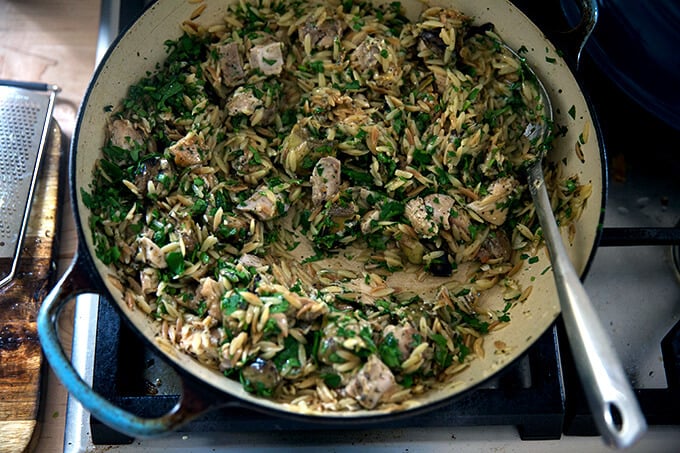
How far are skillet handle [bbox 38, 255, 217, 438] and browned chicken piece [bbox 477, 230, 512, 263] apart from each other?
88cm

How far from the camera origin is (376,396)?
5.36 ft

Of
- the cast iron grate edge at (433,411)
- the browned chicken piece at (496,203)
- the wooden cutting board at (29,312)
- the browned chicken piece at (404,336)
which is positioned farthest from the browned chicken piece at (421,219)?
the wooden cutting board at (29,312)

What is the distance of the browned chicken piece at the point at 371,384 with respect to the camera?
164 cm

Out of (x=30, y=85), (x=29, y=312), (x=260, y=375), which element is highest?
(x=30, y=85)

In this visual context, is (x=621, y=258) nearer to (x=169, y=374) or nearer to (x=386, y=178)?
(x=386, y=178)

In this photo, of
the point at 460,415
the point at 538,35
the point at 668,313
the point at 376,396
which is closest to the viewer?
the point at 376,396

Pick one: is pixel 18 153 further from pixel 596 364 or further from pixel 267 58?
pixel 596 364

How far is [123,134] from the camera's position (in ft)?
6.31

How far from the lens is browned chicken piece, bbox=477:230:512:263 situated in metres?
1.99

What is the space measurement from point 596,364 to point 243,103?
118 cm

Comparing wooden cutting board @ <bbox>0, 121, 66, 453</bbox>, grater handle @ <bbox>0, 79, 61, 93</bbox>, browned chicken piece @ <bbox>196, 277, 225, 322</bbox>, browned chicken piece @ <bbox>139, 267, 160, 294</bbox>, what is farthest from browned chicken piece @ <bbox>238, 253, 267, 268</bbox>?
grater handle @ <bbox>0, 79, 61, 93</bbox>

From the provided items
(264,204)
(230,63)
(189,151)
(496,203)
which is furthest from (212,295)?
(496,203)

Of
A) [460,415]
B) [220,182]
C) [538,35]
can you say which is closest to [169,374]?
[220,182]

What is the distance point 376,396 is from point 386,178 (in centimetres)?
67
